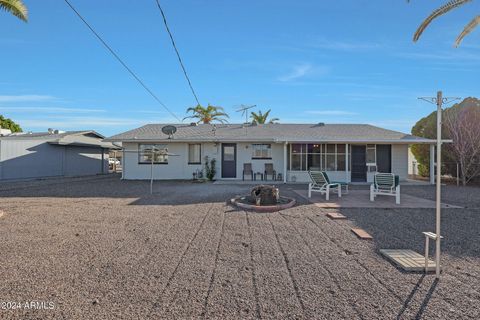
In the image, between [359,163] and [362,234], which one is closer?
[362,234]

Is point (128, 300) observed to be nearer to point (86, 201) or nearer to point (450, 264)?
point (450, 264)

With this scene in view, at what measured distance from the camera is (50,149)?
762 inches

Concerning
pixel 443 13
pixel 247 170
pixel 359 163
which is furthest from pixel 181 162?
pixel 443 13

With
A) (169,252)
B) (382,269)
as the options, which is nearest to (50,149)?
(169,252)

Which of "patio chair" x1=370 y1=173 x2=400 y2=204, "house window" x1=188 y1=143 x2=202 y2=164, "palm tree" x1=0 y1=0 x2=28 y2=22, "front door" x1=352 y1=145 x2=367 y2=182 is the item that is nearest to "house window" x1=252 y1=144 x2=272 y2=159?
"house window" x1=188 y1=143 x2=202 y2=164

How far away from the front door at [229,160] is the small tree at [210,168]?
0.58 metres

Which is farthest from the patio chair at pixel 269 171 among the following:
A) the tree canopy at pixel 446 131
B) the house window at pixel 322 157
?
the tree canopy at pixel 446 131

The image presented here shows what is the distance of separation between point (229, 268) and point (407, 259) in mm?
2628

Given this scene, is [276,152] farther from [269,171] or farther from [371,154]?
[371,154]

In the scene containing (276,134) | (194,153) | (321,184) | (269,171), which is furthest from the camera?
(276,134)

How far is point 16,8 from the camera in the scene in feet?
24.1

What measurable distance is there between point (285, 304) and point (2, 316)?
277 cm

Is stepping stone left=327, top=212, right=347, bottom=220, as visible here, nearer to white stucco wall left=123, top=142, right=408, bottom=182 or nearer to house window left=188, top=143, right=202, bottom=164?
white stucco wall left=123, top=142, right=408, bottom=182

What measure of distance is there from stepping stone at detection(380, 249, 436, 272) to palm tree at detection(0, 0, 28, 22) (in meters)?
10.5
